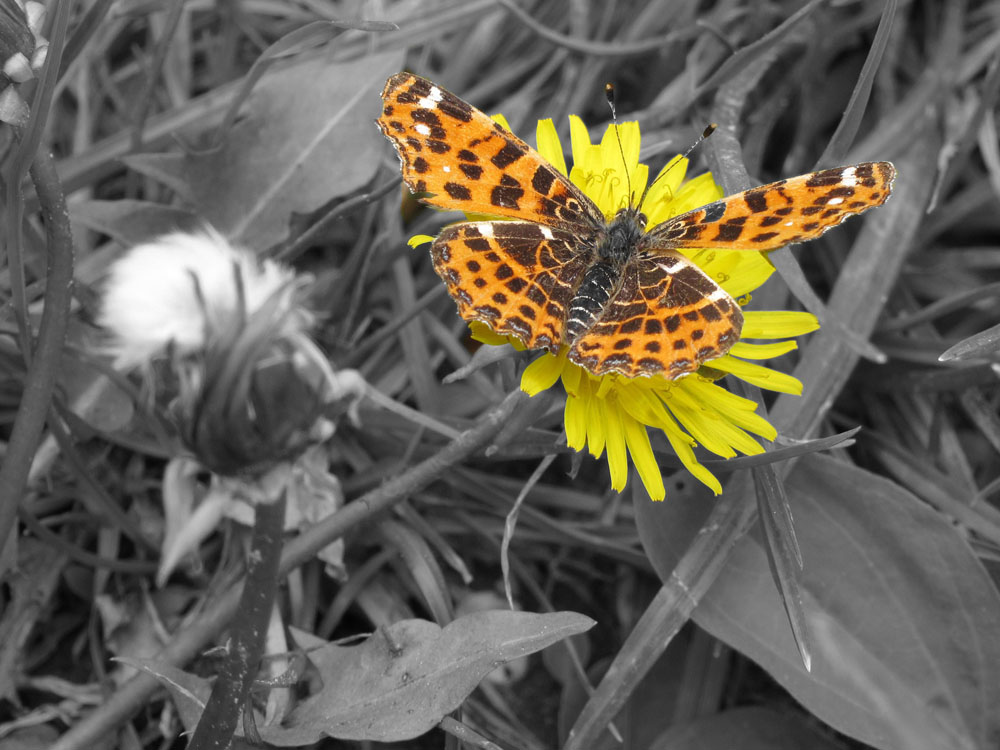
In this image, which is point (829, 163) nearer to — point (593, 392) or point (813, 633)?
point (593, 392)

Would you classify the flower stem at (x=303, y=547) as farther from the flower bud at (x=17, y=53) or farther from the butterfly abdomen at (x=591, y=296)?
the flower bud at (x=17, y=53)

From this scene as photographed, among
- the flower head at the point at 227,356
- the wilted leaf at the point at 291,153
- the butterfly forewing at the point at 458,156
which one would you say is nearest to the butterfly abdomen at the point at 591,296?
the butterfly forewing at the point at 458,156

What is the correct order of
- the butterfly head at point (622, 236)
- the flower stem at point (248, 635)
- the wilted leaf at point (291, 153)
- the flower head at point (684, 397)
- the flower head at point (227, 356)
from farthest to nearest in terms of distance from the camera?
the wilted leaf at point (291, 153) → the butterfly head at point (622, 236) → the flower head at point (684, 397) → the flower stem at point (248, 635) → the flower head at point (227, 356)

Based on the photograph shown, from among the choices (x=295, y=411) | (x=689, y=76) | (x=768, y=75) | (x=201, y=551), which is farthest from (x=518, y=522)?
(x=768, y=75)

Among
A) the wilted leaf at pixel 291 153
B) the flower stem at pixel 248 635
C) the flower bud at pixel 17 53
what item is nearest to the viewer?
the flower stem at pixel 248 635

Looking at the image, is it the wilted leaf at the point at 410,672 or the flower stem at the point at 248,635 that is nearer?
the flower stem at the point at 248,635

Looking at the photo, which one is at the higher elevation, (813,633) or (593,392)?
(593,392)
